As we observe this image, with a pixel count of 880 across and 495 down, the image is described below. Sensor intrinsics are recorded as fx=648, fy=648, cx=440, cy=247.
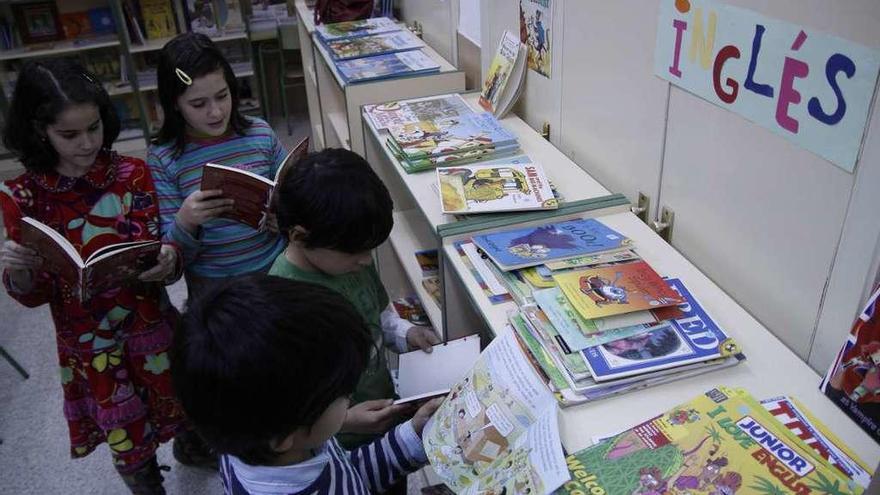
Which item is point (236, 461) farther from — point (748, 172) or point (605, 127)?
point (605, 127)

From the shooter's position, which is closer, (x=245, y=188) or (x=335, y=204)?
(x=335, y=204)

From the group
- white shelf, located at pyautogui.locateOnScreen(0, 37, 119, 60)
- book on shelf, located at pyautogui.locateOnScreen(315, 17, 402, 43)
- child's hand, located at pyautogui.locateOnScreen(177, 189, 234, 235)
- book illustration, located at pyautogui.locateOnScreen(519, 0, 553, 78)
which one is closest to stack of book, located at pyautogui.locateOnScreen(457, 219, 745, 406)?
child's hand, located at pyautogui.locateOnScreen(177, 189, 234, 235)

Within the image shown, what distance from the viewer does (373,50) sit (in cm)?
267

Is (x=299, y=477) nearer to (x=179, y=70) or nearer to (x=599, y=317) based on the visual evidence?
(x=599, y=317)

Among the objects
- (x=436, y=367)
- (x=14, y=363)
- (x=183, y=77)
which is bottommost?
(x=14, y=363)

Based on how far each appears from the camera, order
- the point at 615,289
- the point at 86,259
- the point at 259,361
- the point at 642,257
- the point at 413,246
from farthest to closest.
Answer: the point at 413,246, the point at 86,259, the point at 642,257, the point at 615,289, the point at 259,361

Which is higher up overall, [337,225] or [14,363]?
[337,225]

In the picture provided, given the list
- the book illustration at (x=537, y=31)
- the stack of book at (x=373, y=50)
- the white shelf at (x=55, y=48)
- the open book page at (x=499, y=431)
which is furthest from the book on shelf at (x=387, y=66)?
the white shelf at (x=55, y=48)

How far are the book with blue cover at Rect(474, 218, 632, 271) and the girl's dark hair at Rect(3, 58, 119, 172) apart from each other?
0.92 meters

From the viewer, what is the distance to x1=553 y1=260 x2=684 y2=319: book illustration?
1095mm

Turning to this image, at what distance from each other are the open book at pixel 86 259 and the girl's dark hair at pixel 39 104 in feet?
0.53

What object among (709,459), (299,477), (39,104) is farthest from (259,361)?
(39,104)

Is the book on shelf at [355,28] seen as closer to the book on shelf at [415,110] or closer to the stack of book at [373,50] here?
the stack of book at [373,50]

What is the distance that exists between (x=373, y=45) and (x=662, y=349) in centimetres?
210
